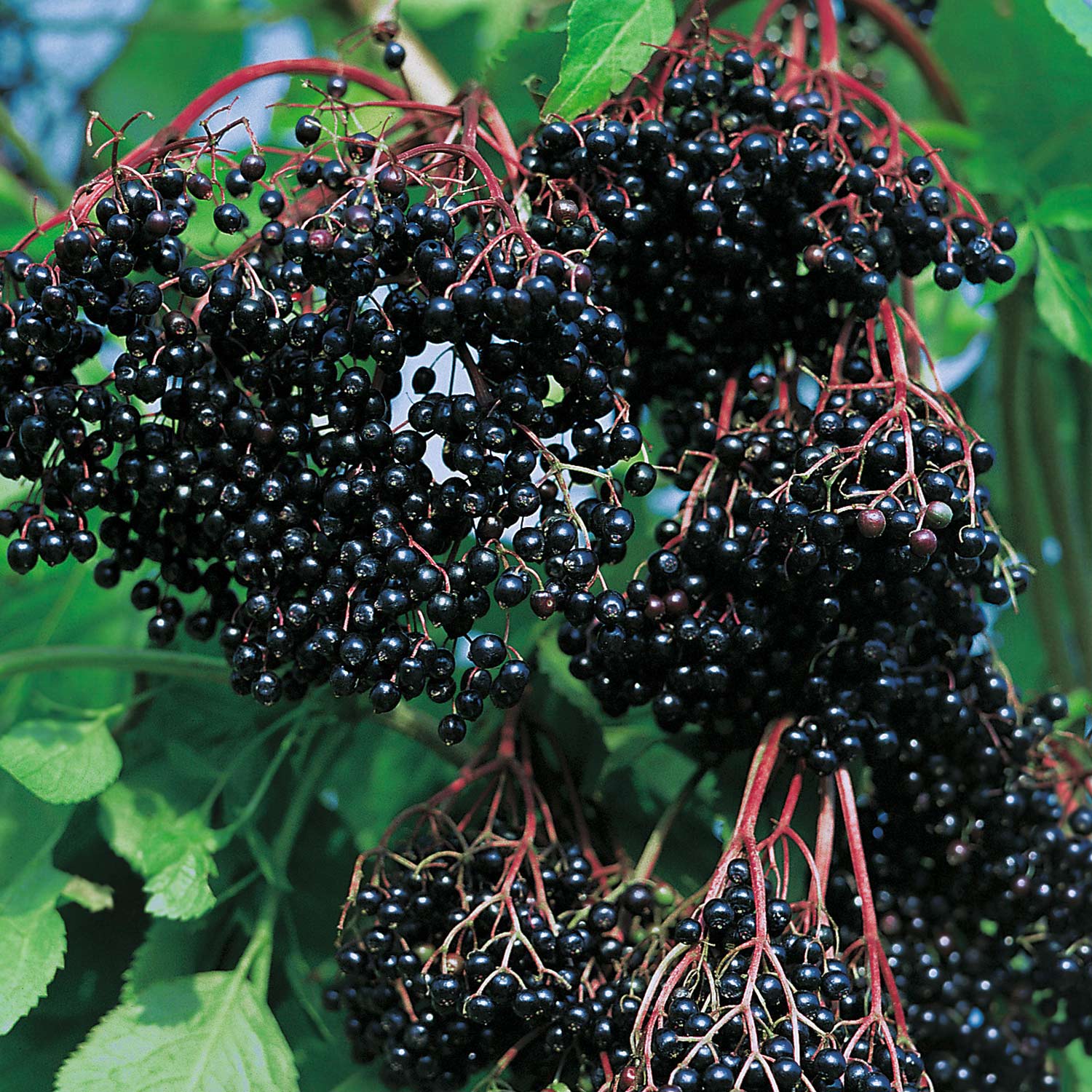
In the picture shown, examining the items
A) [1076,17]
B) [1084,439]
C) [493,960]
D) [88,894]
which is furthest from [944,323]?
[88,894]

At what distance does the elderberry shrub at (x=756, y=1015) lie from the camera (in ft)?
2.04

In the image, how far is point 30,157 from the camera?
144cm

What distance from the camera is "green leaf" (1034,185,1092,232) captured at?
3.23 ft

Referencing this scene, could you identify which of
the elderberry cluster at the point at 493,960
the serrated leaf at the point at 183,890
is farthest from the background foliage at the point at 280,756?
the elderberry cluster at the point at 493,960

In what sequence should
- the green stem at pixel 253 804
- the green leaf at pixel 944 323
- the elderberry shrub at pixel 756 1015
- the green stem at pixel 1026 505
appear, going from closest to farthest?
1. the elderberry shrub at pixel 756 1015
2. the green stem at pixel 253 804
3. the green stem at pixel 1026 505
4. the green leaf at pixel 944 323

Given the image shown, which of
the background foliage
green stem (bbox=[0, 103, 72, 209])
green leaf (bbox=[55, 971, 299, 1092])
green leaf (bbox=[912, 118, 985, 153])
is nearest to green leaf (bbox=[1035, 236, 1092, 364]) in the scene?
the background foliage

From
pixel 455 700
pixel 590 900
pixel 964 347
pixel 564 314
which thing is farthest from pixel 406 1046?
pixel 964 347

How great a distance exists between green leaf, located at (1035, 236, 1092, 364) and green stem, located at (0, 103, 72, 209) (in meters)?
1.08

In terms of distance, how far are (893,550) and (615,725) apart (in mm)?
321

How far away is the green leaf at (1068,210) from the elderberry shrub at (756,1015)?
621mm

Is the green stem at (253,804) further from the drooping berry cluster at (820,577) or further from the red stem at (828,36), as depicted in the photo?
the red stem at (828,36)

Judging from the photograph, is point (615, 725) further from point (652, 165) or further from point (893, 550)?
point (652, 165)

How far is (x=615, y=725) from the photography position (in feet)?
3.06

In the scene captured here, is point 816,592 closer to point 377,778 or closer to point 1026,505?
point 377,778
